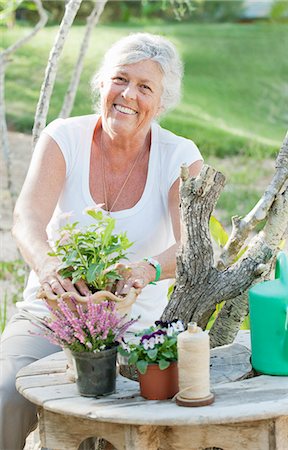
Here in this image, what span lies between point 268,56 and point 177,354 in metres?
10.3

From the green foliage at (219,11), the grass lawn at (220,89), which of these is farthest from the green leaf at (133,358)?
the green foliage at (219,11)

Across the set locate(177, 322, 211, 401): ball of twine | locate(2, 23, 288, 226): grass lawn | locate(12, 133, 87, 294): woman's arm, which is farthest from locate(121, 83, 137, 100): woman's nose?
locate(2, 23, 288, 226): grass lawn

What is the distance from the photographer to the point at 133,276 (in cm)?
249

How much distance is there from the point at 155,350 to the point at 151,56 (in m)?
1.13

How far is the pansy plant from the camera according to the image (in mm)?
2189

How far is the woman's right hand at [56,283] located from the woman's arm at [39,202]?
0.29 ft

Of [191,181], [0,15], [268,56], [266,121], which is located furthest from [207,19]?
[191,181]

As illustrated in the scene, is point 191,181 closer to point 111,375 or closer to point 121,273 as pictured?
point 121,273

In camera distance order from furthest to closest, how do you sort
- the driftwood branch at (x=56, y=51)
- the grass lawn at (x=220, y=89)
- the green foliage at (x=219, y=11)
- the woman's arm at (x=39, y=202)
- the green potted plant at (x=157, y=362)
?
1. the green foliage at (x=219, y=11)
2. the grass lawn at (x=220, y=89)
3. the driftwood branch at (x=56, y=51)
4. the woman's arm at (x=39, y=202)
5. the green potted plant at (x=157, y=362)

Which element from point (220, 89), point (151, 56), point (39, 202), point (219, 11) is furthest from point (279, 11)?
point (39, 202)

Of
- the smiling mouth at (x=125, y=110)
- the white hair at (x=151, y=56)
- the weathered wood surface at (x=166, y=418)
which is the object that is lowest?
the weathered wood surface at (x=166, y=418)

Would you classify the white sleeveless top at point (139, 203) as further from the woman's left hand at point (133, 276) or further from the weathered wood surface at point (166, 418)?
the weathered wood surface at point (166, 418)

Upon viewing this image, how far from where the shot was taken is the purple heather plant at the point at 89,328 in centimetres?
220

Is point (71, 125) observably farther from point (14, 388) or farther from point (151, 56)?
point (14, 388)
